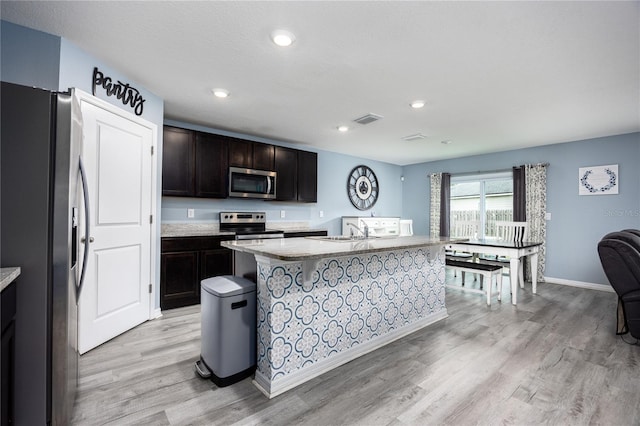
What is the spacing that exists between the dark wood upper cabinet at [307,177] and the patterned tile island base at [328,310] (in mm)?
2561

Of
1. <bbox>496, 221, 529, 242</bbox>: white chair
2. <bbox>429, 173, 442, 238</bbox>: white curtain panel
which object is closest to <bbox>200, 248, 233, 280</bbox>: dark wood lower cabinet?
<bbox>496, 221, 529, 242</bbox>: white chair

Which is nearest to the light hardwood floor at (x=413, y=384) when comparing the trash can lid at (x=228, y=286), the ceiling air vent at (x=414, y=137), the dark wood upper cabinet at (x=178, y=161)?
the trash can lid at (x=228, y=286)

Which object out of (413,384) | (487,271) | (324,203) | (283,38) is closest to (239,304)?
(413,384)

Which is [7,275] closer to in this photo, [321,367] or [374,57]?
[321,367]

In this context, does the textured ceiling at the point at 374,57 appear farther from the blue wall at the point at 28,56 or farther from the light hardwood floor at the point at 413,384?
the light hardwood floor at the point at 413,384

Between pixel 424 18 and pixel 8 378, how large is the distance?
9.06 ft

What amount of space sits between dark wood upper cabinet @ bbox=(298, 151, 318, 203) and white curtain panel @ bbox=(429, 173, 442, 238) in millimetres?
2877

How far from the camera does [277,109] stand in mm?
3537

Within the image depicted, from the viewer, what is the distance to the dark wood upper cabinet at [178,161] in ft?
11.9

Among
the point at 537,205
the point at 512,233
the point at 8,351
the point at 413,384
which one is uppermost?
the point at 537,205

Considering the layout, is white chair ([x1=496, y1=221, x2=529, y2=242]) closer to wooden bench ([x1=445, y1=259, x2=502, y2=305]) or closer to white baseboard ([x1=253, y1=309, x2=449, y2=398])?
wooden bench ([x1=445, y1=259, x2=502, y2=305])

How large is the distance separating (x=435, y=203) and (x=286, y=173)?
3.54 metres

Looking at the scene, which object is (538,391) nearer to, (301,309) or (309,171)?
(301,309)

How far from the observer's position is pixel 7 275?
42.3 inches
